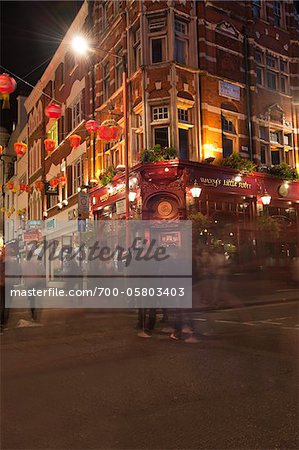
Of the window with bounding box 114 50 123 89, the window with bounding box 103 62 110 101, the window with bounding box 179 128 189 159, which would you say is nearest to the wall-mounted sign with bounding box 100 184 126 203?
the window with bounding box 179 128 189 159

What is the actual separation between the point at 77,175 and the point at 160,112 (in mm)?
8671

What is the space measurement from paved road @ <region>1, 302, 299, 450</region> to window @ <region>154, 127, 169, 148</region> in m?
11.8

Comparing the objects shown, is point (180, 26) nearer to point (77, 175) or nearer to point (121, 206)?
point (121, 206)

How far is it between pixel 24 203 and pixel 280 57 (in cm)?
2399

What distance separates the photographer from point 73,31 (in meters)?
26.8

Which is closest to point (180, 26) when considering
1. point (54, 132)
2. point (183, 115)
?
point (183, 115)

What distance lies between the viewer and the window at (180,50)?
1950 centimetres

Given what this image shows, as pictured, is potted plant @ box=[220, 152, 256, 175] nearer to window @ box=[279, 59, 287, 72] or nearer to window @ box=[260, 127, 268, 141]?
window @ box=[260, 127, 268, 141]

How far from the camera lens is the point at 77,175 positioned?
26172 millimetres

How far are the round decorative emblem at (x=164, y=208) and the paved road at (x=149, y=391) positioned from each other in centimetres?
971

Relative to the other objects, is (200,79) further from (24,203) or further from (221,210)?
(24,203)

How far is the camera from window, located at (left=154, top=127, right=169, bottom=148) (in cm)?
1913

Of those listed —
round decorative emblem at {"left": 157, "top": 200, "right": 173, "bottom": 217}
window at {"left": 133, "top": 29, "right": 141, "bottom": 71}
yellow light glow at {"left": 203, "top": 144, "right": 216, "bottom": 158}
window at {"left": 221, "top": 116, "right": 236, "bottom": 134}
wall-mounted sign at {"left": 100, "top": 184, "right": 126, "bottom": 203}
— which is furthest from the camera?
window at {"left": 221, "top": 116, "right": 236, "bottom": 134}

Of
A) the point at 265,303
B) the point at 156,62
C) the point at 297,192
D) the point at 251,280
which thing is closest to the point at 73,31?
the point at 156,62
